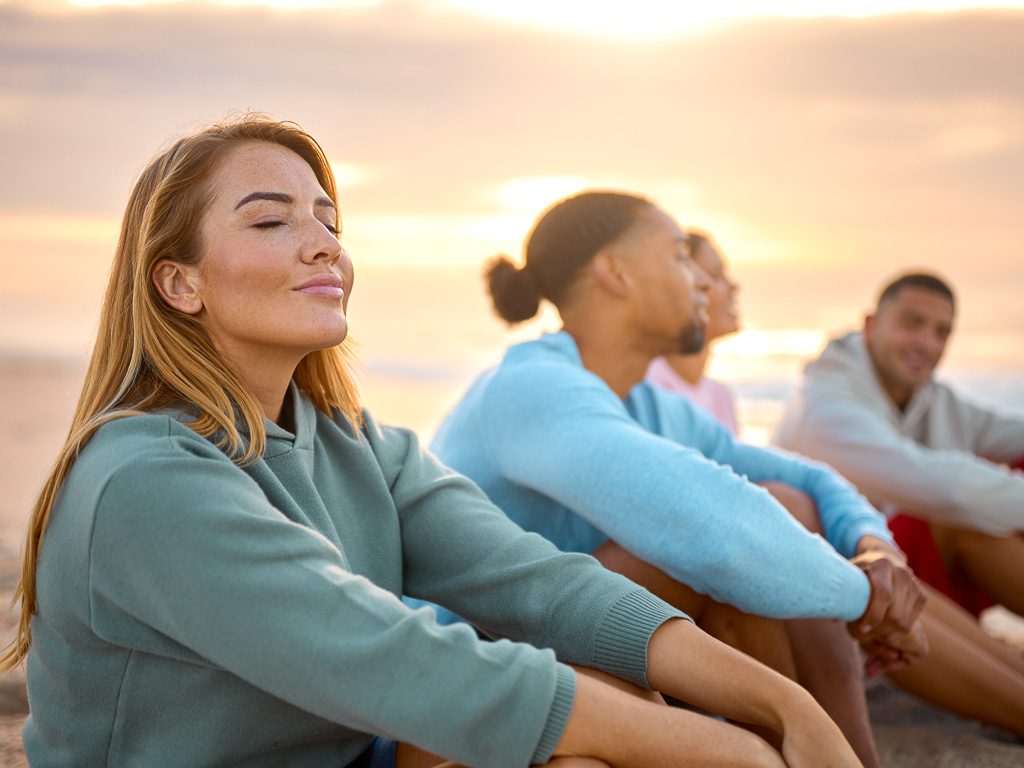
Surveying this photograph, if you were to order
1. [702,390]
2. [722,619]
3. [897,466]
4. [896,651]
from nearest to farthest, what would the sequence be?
[722,619]
[896,651]
[897,466]
[702,390]

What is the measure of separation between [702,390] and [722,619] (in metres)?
2.45

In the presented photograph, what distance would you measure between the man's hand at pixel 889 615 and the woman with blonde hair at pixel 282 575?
592mm

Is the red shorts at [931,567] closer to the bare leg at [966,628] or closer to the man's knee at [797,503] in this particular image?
the bare leg at [966,628]

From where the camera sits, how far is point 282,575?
1.38 meters

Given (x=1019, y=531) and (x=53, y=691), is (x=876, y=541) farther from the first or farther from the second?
(x=53, y=691)

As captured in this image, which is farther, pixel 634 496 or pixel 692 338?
pixel 692 338

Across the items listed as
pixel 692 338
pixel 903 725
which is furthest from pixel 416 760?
pixel 903 725

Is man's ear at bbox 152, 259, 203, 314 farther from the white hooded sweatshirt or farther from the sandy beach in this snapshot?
the white hooded sweatshirt

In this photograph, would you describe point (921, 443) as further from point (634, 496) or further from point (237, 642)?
point (237, 642)

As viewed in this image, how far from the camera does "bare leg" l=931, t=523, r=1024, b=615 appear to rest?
3.52 m

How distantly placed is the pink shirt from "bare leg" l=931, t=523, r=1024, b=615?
1.03m

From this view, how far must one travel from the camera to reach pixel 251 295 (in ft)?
5.70

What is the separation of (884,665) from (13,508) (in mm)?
5705

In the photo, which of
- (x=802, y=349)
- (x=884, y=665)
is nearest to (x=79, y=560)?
(x=884, y=665)
